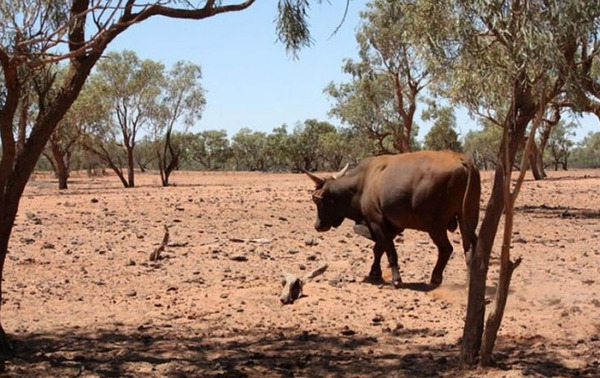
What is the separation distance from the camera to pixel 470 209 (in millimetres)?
7781

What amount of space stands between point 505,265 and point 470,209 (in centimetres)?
208

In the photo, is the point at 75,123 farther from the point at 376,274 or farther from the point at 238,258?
the point at 376,274

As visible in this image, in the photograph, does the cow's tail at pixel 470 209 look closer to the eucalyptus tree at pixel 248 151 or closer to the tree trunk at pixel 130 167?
the tree trunk at pixel 130 167

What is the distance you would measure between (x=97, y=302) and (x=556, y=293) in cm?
536

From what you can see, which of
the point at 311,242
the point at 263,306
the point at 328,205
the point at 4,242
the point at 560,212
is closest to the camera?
the point at 4,242

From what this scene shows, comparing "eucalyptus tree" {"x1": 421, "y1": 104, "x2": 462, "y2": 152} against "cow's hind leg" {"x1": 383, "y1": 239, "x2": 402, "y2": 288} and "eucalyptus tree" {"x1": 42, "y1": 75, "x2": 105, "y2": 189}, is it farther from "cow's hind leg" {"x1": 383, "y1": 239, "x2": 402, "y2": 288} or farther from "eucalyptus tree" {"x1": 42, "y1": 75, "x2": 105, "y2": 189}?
"cow's hind leg" {"x1": 383, "y1": 239, "x2": 402, "y2": 288}

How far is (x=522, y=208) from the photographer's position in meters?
20.0

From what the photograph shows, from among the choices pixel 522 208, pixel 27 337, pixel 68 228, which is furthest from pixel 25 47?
pixel 522 208

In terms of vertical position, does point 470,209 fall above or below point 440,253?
above

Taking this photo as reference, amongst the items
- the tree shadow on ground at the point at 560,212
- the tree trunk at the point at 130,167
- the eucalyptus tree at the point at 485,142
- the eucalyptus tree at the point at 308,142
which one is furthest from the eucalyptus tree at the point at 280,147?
the tree shadow on ground at the point at 560,212

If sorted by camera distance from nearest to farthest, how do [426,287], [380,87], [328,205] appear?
[426,287] → [328,205] → [380,87]

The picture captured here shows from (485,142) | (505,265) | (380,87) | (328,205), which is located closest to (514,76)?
(505,265)

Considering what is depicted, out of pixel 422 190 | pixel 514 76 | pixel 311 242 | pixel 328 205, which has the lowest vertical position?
pixel 311 242

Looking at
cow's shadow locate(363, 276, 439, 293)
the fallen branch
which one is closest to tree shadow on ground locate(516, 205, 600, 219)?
cow's shadow locate(363, 276, 439, 293)
